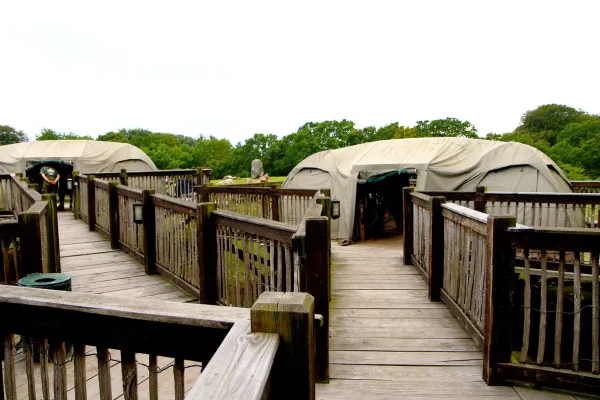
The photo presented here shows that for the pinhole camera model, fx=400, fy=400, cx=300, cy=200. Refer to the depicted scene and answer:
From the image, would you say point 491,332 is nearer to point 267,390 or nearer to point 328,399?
point 328,399

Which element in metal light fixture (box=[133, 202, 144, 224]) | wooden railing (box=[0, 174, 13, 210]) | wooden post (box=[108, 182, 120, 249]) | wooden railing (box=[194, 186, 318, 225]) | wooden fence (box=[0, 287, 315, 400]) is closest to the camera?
wooden fence (box=[0, 287, 315, 400])

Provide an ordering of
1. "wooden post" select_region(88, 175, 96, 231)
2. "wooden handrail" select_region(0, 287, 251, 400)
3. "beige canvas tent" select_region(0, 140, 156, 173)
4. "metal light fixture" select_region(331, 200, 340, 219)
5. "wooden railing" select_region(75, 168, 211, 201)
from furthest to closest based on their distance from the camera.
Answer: "beige canvas tent" select_region(0, 140, 156, 173), "wooden railing" select_region(75, 168, 211, 201), "wooden post" select_region(88, 175, 96, 231), "metal light fixture" select_region(331, 200, 340, 219), "wooden handrail" select_region(0, 287, 251, 400)

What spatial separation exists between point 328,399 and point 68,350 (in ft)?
8.95

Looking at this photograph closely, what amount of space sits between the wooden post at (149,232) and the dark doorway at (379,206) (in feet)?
19.2

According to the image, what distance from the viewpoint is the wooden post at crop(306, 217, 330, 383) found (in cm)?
321

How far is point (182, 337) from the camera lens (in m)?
1.40

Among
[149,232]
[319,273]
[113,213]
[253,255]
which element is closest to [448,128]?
[113,213]

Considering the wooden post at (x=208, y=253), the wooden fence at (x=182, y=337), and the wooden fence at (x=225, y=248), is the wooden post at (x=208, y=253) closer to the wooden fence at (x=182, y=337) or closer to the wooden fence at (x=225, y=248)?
the wooden fence at (x=225, y=248)

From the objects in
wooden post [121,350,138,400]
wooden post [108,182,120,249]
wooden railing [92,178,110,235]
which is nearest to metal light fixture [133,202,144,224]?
wooden post [108,182,120,249]

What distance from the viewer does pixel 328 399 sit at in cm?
311

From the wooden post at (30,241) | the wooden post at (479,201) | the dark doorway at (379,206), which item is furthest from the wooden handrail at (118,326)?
the dark doorway at (379,206)

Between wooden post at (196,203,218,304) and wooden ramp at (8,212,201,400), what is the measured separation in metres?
0.78

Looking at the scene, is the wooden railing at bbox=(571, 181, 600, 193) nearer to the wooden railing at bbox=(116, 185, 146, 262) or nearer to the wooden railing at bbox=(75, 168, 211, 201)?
the wooden railing at bbox=(75, 168, 211, 201)

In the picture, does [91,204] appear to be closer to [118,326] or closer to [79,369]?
[79,369]
